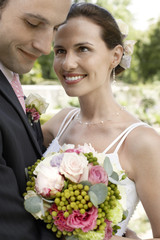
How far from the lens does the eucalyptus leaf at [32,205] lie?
169 cm

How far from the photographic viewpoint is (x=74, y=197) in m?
1.71

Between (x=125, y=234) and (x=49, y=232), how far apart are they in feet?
4.61

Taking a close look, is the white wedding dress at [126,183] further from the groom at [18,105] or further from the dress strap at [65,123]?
the groom at [18,105]

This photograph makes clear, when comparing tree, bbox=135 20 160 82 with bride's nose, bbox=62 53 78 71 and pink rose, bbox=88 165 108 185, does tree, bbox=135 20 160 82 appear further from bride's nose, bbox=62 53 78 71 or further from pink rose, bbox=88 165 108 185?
pink rose, bbox=88 165 108 185

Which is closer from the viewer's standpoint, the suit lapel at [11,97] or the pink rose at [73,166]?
the pink rose at [73,166]

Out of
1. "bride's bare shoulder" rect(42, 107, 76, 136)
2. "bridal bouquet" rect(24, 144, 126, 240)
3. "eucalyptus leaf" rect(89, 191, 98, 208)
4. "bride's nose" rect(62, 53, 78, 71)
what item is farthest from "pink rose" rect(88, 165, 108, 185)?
"bride's bare shoulder" rect(42, 107, 76, 136)

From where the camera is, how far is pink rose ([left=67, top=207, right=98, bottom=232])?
1.66 m

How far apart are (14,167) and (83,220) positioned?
1.67 ft

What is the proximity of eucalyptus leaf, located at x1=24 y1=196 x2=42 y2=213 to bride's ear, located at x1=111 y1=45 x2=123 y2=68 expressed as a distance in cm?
190

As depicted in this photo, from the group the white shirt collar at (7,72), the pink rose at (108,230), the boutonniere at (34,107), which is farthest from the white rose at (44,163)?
the boutonniere at (34,107)

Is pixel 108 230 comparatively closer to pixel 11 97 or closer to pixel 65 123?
pixel 11 97

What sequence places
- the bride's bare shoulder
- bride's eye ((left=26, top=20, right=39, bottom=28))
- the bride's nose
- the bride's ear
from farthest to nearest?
the bride's bare shoulder
the bride's ear
the bride's nose
bride's eye ((left=26, top=20, right=39, bottom=28))

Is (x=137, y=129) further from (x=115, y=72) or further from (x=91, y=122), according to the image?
(x=115, y=72)

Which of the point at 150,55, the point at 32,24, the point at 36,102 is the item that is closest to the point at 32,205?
the point at 32,24
